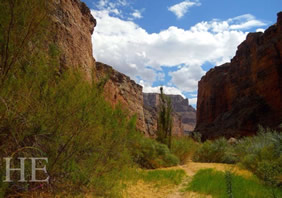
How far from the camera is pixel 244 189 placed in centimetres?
518

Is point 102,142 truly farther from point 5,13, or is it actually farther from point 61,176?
point 5,13

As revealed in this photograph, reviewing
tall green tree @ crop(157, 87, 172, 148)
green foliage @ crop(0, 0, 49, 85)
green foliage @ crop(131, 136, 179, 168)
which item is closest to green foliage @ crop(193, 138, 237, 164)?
tall green tree @ crop(157, 87, 172, 148)

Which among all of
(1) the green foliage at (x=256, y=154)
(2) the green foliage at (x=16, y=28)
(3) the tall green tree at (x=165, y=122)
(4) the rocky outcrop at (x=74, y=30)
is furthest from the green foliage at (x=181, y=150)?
(2) the green foliage at (x=16, y=28)

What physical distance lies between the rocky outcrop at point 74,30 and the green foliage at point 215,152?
9.30 m

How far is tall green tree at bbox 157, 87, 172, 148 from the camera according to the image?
1380cm

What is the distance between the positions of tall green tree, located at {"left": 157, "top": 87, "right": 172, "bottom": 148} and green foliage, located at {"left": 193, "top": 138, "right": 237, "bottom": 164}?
2.72 metres

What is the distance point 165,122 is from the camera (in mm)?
14336

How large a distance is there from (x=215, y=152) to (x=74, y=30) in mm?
13396

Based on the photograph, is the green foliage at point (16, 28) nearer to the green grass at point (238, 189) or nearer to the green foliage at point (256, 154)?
the green foliage at point (256, 154)

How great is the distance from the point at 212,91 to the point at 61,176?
55.5 m

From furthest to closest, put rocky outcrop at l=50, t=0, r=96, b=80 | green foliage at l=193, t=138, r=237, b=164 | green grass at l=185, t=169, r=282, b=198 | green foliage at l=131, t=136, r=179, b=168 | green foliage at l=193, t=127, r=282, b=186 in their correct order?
rocky outcrop at l=50, t=0, r=96, b=80 → green foliage at l=193, t=138, r=237, b=164 → green foliage at l=131, t=136, r=179, b=168 → green foliage at l=193, t=127, r=282, b=186 → green grass at l=185, t=169, r=282, b=198

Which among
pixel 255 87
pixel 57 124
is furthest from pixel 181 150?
pixel 255 87

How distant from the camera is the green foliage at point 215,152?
40.7 ft

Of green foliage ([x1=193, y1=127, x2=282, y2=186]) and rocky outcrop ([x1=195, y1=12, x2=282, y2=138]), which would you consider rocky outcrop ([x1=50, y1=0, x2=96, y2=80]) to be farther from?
rocky outcrop ([x1=195, y1=12, x2=282, y2=138])
